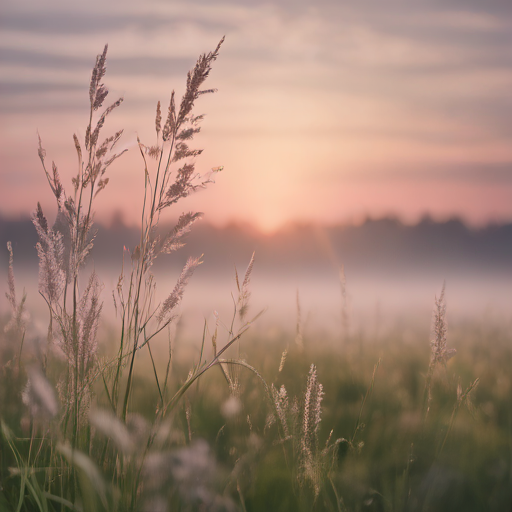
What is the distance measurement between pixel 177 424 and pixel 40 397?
1.41 ft

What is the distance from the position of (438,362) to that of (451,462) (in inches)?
A: 12.7

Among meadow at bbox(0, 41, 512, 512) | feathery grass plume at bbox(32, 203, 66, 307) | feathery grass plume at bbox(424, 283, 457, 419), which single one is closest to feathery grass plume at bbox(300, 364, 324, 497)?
meadow at bbox(0, 41, 512, 512)

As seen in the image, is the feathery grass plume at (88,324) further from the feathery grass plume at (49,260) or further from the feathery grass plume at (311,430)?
the feathery grass plume at (311,430)

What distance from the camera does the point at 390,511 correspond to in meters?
1.40

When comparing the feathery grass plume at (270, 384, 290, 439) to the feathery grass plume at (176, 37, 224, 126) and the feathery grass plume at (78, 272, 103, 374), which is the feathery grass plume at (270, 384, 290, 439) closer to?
the feathery grass plume at (78, 272, 103, 374)

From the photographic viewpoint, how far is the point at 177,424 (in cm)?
155

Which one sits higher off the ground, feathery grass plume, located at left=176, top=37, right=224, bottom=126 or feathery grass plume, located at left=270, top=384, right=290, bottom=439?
feathery grass plume, located at left=176, top=37, right=224, bottom=126

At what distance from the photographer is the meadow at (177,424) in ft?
4.22

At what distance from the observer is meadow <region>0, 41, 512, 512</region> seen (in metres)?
1.29

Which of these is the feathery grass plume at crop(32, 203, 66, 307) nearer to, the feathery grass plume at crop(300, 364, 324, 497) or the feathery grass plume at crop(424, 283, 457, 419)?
the feathery grass plume at crop(300, 364, 324, 497)

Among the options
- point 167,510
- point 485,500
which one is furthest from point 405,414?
point 167,510

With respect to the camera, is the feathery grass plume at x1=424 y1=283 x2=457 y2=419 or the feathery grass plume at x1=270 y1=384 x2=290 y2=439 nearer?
the feathery grass plume at x1=270 y1=384 x2=290 y2=439

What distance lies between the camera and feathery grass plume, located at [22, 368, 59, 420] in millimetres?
1336

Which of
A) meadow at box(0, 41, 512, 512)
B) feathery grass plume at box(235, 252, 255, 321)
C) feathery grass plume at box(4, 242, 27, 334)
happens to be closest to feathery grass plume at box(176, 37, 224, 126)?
meadow at box(0, 41, 512, 512)
